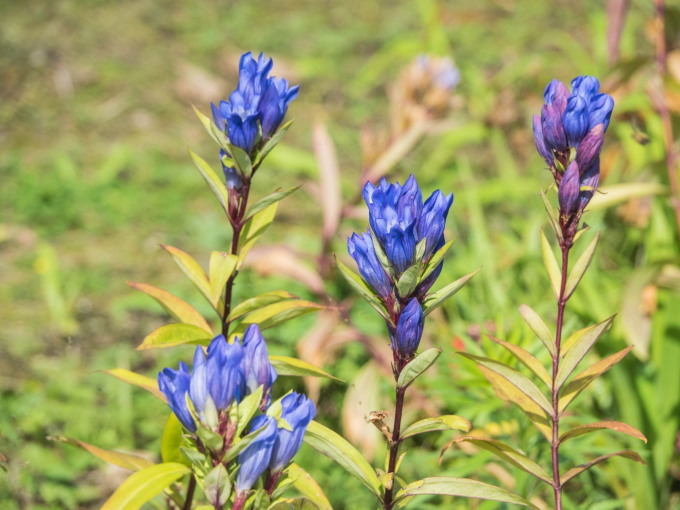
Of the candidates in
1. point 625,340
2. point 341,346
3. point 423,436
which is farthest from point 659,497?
point 341,346

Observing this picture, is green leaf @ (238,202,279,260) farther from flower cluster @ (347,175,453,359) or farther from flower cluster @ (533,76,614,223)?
flower cluster @ (533,76,614,223)

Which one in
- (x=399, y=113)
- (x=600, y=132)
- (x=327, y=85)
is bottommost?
(x=600, y=132)

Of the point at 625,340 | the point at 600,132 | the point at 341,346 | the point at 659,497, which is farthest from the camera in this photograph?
the point at 341,346

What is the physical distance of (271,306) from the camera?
3.60 ft

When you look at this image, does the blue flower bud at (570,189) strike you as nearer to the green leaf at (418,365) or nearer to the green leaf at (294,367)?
the green leaf at (418,365)

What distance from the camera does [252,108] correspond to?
945mm

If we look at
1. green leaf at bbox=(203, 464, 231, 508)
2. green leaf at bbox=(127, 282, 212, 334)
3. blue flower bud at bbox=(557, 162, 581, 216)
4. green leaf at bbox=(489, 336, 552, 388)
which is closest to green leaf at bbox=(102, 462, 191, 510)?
green leaf at bbox=(203, 464, 231, 508)

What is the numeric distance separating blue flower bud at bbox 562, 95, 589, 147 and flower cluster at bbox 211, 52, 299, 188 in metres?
0.34

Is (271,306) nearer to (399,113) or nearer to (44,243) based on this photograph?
(399,113)

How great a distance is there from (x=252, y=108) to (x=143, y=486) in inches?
18.3

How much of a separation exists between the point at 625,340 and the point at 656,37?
0.78m

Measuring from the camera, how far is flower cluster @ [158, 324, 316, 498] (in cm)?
80

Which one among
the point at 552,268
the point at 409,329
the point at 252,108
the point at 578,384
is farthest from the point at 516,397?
the point at 252,108

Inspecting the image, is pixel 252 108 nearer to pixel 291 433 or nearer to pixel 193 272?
pixel 193 272
